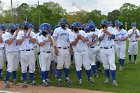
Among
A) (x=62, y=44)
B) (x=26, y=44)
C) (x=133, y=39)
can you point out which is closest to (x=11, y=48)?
(x=26, y=44)

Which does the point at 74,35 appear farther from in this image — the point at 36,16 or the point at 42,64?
the point at 36,16

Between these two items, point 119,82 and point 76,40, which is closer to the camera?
point 76,40

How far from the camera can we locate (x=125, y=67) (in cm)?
1631

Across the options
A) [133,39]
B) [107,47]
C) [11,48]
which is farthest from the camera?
[133,39]

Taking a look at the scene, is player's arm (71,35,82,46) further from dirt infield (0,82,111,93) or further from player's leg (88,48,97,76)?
player's leg (88,48,97,76)

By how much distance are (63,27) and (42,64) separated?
1573 millimetres

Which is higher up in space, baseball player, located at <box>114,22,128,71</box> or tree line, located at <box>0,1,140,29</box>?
tree line, located at <box>0,1,140,29</box>

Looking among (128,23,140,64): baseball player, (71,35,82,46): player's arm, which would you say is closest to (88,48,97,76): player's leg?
(71,35,82,46): player's arm

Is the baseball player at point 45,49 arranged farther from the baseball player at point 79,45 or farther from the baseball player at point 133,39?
the baseball player at point 133,39

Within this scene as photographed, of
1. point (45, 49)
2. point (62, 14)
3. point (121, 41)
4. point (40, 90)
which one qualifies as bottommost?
point (40, 90)

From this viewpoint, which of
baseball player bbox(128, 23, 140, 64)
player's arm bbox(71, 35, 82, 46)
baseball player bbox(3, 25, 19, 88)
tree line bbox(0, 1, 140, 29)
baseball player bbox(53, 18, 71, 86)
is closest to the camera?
player's arm bbox(71, 35, 82, 46)

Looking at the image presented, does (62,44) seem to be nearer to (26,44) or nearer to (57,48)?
(57,48)

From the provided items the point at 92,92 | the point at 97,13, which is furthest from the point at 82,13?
the point at 92,92

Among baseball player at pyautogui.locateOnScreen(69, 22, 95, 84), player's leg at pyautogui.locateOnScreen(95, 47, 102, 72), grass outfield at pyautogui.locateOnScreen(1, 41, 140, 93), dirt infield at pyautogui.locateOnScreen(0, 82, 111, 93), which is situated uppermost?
baseball player at pyautogui.locateOnScreen(69, 22, 95, 84)
